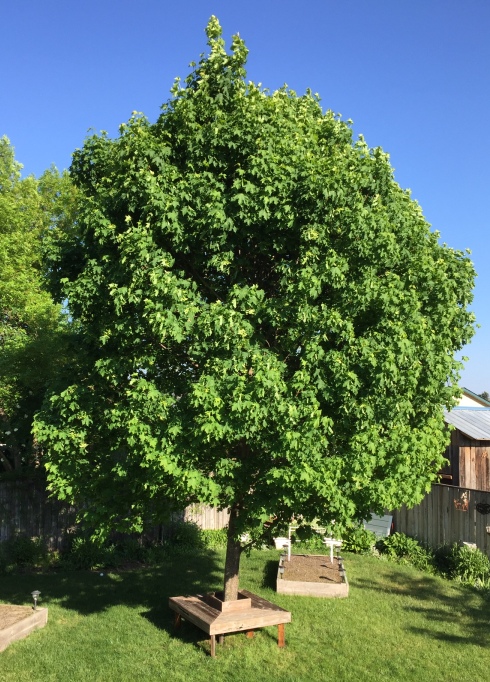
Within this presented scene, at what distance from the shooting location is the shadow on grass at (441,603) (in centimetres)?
1079

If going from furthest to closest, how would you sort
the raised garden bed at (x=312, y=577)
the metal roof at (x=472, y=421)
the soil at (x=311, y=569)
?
the metal roof at (x=472, y=421)
the soil at (x=311, y=569)
the raised garden bed at (x=312, y=577)

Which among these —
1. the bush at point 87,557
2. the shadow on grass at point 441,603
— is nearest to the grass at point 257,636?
the shadow on grass at point 441,603

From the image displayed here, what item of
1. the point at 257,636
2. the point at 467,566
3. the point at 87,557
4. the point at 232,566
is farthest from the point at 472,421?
the point at 87,557

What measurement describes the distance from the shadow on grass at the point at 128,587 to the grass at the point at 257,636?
1.0 inches

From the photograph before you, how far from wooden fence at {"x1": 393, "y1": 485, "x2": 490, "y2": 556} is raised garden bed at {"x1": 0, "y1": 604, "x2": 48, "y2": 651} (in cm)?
1039

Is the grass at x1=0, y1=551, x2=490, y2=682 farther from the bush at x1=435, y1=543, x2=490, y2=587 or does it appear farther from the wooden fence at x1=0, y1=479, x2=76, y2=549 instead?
the wooden fence at x1=0, y1=479, x2=76, y2=549

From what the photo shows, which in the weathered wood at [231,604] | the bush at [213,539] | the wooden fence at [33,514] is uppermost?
the wooden fence at [33,514]

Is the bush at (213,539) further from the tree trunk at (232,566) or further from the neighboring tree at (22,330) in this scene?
the tree trunk at (232,566)

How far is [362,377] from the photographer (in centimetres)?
861

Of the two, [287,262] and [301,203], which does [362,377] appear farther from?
[301,203]

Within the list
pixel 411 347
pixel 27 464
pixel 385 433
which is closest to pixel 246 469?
pixel 385 433

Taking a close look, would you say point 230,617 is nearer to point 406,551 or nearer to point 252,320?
point 252,320

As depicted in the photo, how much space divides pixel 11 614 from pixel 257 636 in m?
4.48

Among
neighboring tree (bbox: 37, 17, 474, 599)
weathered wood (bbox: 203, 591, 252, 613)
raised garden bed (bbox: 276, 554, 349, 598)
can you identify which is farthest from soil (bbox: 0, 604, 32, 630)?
raised garden bed (bbox: 276, 554, 349, 598)
